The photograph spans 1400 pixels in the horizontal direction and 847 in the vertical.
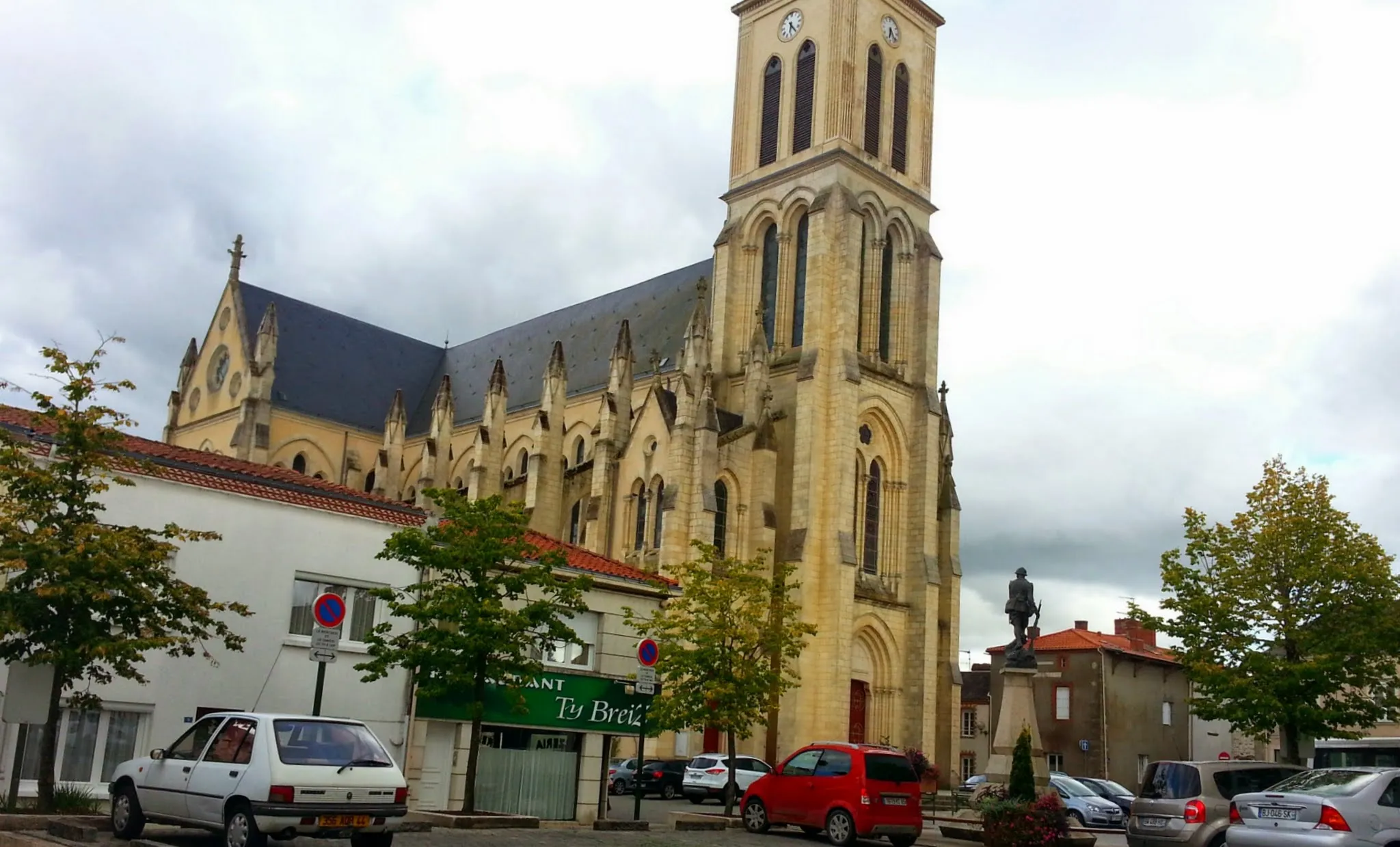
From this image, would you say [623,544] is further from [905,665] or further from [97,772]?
[97,772]

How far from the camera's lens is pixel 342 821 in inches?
453

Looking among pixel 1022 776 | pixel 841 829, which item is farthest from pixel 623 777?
pixel 1022 776

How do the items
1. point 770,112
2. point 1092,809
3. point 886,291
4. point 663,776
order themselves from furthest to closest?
point 770,112
point 886,291
point 663,776
point 1092,809

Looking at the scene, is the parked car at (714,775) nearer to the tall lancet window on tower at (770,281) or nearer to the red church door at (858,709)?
the red church door at (858,709)

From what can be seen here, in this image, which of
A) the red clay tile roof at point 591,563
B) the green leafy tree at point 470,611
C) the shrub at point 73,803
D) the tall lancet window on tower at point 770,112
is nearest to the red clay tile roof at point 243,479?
the red clay tile roof at point 591,563

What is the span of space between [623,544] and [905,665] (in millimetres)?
9945

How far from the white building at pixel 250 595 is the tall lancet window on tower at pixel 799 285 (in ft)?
79.5

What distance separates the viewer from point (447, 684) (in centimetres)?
1748

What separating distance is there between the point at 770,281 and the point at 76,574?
3203cm

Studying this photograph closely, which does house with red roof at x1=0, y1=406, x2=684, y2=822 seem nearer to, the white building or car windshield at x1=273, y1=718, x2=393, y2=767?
the white building

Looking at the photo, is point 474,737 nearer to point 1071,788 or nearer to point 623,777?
point 623,777

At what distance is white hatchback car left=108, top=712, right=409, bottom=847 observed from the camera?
444 inches

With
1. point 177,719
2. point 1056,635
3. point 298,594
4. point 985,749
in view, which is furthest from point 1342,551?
point 985,749

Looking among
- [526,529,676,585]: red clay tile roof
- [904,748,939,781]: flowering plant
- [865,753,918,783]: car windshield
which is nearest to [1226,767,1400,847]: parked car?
[865,753,918,783]: car windshield
